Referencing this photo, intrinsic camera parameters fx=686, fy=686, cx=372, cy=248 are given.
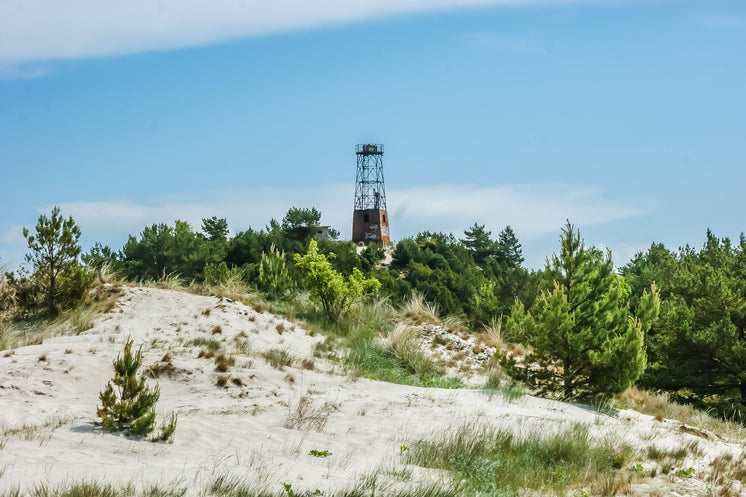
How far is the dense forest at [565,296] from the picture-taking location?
481 inches

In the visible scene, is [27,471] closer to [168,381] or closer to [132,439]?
[132,439]

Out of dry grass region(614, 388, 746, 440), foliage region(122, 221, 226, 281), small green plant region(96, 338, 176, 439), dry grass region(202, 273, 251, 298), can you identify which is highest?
foliage region(122, 221, 226, 281)

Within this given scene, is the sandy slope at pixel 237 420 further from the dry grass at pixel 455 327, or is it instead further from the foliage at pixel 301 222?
the foliage at pixel 301 222

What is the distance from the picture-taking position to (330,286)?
57.8 feet

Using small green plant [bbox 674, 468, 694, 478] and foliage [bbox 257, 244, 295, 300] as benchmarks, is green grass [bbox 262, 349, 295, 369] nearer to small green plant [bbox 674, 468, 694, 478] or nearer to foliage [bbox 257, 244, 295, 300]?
small green plant [bbox 674, 468, 694, 478]

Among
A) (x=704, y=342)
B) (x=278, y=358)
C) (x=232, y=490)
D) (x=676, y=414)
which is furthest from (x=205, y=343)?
(x=704, y=342)

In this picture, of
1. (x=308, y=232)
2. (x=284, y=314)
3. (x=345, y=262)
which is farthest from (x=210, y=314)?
(x=308, y=232)

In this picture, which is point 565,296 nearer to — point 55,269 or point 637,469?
point 637,469

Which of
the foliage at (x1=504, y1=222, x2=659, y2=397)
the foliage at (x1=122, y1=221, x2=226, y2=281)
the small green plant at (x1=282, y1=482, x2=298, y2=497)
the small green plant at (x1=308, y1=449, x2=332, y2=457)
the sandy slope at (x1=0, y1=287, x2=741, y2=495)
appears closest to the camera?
the small green plant at (x1=282, y1=482, x2=298, y2=497)

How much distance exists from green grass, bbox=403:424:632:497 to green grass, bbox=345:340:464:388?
4.19 meters

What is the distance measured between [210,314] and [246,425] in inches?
303

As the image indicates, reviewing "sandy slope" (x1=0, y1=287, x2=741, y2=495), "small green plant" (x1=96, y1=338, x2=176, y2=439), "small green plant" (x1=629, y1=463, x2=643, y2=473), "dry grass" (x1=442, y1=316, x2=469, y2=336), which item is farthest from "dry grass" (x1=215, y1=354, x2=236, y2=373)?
"dry grass" (x1=442, y1=316, x2=469, y2=336)

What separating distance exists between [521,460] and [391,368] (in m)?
6.36

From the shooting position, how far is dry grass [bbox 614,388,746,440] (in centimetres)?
1187
